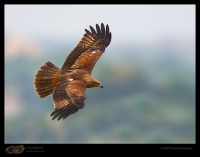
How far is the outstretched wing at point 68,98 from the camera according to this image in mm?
8500

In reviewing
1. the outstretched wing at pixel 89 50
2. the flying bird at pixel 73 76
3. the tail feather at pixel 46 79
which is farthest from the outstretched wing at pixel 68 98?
the outstretched wing at pixel 89 50

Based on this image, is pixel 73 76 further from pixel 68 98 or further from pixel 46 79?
pixel 68 98

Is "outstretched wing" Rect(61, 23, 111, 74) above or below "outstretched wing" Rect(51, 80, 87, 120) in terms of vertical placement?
above

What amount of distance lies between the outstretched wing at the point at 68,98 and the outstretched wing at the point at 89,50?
0.64 m

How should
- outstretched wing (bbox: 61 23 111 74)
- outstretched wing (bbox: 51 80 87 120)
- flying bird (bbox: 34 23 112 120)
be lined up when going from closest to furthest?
outstretched wing (bbox: 51 80 87 120), flying bird (bbox: 34 23 112 120), outstretched wing (bbox: 61 23 111 74)

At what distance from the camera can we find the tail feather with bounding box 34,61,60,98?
9508 mm

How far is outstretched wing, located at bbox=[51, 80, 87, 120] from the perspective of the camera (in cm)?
850

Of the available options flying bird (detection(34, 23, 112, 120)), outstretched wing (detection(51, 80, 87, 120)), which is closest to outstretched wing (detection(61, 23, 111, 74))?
flying bird (detection(34, 23, 112, 120))

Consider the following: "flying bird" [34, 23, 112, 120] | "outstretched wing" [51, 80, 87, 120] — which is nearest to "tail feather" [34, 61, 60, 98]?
"flying bird" [34, 23, 112, 120]

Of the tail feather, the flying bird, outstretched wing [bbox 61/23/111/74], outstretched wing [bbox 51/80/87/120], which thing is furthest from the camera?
outstretched wing [bbox 61/23/111/74]

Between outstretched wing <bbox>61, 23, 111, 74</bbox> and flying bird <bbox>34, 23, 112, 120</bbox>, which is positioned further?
outstretched wing <bbox>61, 23, 111, 74</bbox>

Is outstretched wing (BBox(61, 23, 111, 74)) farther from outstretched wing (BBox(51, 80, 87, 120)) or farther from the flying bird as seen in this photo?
outstretched wing (BBox(51, 80, 87, 120))

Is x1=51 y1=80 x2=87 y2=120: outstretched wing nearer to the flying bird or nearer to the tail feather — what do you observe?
the flying bird

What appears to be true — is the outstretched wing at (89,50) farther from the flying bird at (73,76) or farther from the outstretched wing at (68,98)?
the outstretched wing at (68,98)
